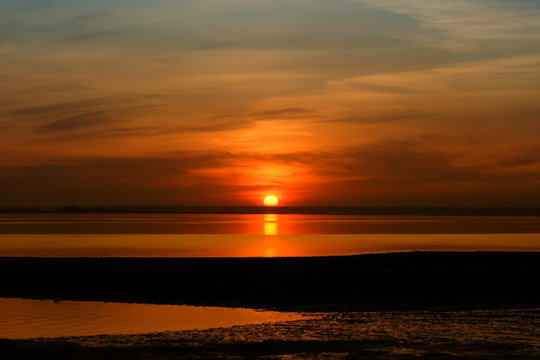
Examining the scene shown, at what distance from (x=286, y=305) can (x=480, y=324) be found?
799 cm

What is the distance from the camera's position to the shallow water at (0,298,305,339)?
59.6 feet

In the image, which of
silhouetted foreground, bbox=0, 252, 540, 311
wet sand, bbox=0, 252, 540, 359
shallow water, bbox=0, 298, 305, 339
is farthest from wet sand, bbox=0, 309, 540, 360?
silhouetted foreground, bbox=0, 252, 540, 311

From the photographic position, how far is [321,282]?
28.3 m

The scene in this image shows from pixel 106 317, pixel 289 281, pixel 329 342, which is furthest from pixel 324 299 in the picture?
pixel 329 342

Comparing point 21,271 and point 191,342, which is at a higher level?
point 21,271

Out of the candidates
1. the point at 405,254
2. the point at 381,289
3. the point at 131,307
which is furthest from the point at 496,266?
the point at 131,307

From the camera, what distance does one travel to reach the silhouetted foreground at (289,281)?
24.2 metres

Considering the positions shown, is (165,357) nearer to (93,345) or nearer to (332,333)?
(93,345)

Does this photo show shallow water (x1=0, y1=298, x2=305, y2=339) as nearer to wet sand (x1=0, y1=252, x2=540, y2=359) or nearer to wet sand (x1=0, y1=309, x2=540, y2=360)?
wet sand (x1=0, y1=252, x2=540, y2=359)

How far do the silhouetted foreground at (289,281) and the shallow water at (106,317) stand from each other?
130 cm

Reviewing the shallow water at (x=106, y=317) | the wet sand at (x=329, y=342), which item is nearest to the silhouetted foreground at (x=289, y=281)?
the shallow water at (x=106, y=317)

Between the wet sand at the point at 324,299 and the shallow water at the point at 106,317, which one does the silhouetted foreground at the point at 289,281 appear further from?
the shallow water at the point at 106,317

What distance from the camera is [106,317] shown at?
2086cm

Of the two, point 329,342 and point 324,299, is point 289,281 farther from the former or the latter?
point 329,342
